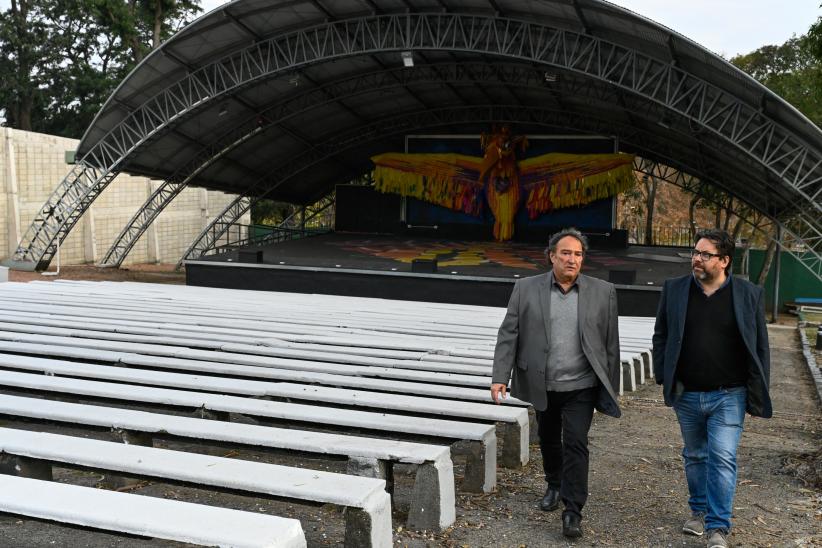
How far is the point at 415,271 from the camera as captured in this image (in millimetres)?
16719

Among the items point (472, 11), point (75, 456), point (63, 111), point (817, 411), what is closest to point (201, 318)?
point (75, 456)

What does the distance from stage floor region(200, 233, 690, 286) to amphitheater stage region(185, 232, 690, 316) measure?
0.9 inches

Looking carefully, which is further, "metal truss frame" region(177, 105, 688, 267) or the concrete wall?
"metal truss frame" region(177, 105, 688, 267)

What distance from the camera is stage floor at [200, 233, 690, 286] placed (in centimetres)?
1756

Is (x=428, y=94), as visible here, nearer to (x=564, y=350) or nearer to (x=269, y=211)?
(x=269, y=211)

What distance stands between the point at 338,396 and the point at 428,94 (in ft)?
63.6

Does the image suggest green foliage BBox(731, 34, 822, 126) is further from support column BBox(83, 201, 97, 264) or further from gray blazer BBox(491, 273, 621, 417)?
gray blazer BBox(491, 273, 621, 417)

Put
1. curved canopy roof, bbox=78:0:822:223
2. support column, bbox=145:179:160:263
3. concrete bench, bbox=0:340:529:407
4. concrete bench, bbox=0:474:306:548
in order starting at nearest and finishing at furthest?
concrete bench, bbox=0:474:306:548, concrete bench, bbox=0:340:529:407, curved canopy roof, bbox=78:0:822:223, support column, bbox=145:179:160:263

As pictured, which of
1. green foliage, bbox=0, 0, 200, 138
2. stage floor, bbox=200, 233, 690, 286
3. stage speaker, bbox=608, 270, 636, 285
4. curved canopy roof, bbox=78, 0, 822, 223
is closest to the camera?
curved canopy roof, bbox=78, 0, 822, 223

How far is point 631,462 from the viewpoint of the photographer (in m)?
5.14

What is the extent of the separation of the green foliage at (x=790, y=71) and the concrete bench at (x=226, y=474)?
26.7 m

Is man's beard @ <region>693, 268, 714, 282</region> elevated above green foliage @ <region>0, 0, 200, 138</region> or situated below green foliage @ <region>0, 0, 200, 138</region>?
below

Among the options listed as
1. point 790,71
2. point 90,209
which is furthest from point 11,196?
point 790,71

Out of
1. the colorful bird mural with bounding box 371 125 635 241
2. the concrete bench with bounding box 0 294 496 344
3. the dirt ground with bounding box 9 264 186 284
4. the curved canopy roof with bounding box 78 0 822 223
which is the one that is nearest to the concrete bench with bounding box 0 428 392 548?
the concrete bench with bounding box 0 294 496 344
